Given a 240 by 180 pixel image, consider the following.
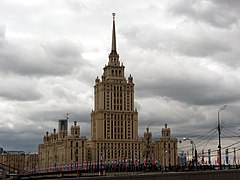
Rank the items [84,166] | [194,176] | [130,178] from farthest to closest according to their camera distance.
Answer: [84,166] < [194,176] < [130,178]

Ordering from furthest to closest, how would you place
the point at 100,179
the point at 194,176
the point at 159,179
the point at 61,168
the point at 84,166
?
the point at 61,168 → the point at 84,166 → the point at 194,176 → the point at 159,179 → the point at 100,179

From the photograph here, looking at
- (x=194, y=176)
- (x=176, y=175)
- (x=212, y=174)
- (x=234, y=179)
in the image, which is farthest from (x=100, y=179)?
(x=234, y=179)

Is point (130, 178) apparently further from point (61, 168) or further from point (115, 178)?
point (61, 168)

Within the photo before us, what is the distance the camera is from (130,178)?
112ft

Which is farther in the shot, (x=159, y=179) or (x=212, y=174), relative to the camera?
(x=212, y=174)

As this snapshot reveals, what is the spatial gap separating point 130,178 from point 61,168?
168 meters

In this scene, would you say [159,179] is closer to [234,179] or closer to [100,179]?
[100,179]

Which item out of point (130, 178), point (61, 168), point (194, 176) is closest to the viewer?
point (130, 178)

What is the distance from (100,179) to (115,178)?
1618 millimetres

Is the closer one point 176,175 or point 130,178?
point 130,178

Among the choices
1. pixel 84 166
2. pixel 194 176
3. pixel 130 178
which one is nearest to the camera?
pixel 130 178

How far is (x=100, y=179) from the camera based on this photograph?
31.5 m

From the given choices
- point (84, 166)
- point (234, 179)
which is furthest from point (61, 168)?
point (234, 179)

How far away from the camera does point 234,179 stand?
44.9 m
